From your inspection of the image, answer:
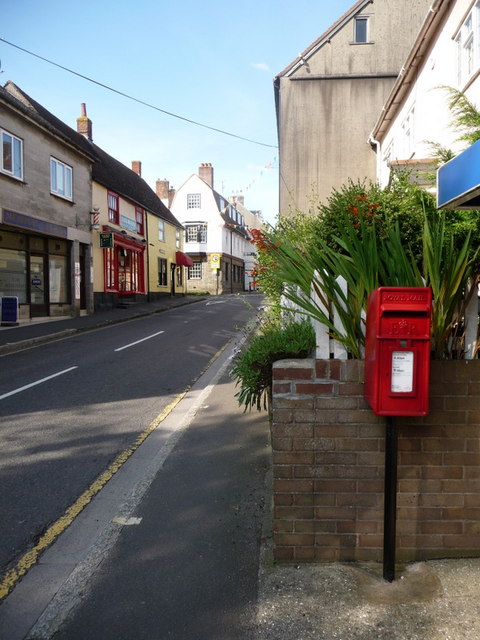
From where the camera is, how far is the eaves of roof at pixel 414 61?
10.8 metres

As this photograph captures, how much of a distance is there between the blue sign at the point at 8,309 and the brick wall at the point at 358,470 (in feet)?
51.3

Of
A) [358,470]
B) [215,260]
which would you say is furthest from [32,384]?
[215,260]

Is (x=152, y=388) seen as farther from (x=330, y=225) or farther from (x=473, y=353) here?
(x=473, y=353)

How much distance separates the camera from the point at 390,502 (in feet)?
8.64

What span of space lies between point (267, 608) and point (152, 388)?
5541 mm

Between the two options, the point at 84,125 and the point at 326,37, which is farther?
the point at 84,125

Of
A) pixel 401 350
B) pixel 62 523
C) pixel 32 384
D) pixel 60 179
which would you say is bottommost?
pixel 62 523

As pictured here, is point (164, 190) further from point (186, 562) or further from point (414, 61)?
point (186, 562)

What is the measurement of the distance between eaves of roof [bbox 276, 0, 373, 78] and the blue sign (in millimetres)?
12515

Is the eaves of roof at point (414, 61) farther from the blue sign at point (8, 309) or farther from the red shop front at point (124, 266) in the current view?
the red shop front at point (124, 266)

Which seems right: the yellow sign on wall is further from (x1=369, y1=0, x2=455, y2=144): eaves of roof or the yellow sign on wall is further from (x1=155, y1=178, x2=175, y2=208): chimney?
(x1=369, y1=0, x2=455, y2=144): eaves of roof

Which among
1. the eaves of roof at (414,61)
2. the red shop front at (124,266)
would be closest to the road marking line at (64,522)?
the eaves of roof at (414,61)

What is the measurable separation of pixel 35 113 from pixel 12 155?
6.41 ft

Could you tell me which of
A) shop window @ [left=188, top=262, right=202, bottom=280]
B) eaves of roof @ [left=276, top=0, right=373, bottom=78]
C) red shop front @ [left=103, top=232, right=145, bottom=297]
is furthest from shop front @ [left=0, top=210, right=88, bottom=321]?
shop window @ [left=188, top=262, right=202, bottom=280]
